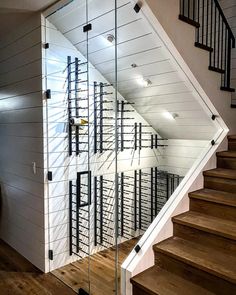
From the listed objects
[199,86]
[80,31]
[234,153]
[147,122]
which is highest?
[80,31]

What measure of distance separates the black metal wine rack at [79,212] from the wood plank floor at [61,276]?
0.16 m

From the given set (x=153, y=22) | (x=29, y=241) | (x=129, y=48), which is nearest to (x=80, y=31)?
(x=129, y=48)

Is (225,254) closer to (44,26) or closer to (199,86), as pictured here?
(199,86)

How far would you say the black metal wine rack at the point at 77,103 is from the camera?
2.67 meters

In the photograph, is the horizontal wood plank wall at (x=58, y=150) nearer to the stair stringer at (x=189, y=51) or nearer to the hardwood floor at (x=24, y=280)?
the hardwood floor at (x=24, y=280)

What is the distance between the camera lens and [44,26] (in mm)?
2447

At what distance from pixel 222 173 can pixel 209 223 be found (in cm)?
59

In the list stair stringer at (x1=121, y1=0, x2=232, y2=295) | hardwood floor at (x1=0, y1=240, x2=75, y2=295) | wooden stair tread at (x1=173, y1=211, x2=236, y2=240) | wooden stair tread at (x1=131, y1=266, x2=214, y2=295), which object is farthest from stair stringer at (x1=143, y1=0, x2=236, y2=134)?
hardwood floor at (x1=0, y1=240, x2=75, y2=295)

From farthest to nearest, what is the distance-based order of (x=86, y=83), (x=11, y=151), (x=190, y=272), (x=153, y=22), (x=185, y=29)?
(x=11, y=151) < (x=86, y=83) < (x=185, y=29) < (x=153, y=22) < (x=190, y=272)

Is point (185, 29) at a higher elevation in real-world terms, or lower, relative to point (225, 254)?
higher

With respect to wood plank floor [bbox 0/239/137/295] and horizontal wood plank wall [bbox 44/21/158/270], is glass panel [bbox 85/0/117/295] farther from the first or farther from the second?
horizontal wood plank wall [bbox 44/21/158/270]

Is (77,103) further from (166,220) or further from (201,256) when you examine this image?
(201,256)

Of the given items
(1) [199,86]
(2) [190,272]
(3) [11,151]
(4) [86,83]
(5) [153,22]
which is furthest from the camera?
(3) [11,151]

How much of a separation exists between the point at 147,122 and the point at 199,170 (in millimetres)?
→ 1026
